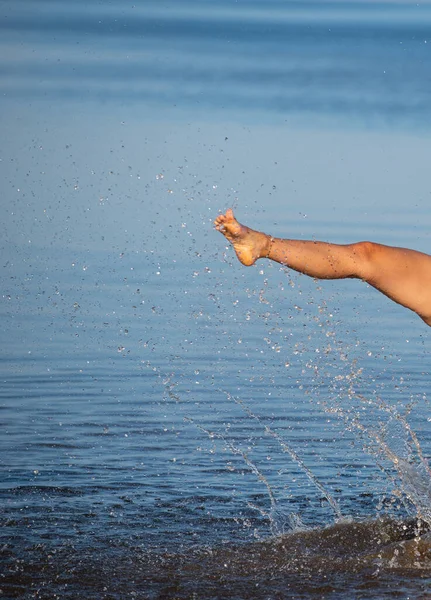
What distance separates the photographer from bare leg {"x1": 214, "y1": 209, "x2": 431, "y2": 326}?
5914mm

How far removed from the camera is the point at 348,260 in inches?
240

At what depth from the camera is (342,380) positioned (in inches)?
379

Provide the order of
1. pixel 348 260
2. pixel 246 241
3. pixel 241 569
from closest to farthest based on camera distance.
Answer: pixel 241 569 → pixel 246 241 → pixel 348 260

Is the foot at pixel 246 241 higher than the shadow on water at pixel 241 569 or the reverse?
higher

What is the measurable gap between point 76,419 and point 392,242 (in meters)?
5.34

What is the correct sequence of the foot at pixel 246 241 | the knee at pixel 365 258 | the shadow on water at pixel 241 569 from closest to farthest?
the shadow on water at pixel 241 569, the foot at pixel 246 241, the knee at pixel 365 258

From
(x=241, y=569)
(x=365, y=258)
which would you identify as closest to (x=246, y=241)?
(x=365, y=258)

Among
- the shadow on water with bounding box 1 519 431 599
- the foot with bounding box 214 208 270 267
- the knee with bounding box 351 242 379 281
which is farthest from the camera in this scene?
the knee with bounding box 351 242 379 281

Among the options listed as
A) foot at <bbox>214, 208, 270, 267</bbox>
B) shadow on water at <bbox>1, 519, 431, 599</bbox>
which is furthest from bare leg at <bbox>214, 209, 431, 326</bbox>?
shadow on water at <bbox>1, 519, 431, 599</bbox>

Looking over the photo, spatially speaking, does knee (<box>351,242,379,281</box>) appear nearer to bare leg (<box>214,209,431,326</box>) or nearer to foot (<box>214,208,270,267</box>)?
bare leg (<box>214,209,431,326</box>)

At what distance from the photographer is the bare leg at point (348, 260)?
19.4 ft

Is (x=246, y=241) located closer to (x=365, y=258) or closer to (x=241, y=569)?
(x=365, y=258)

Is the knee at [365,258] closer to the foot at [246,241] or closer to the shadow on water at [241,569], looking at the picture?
the foot at [246,241]

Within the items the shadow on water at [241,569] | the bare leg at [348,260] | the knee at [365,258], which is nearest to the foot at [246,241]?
the bare leg at [348,260]
